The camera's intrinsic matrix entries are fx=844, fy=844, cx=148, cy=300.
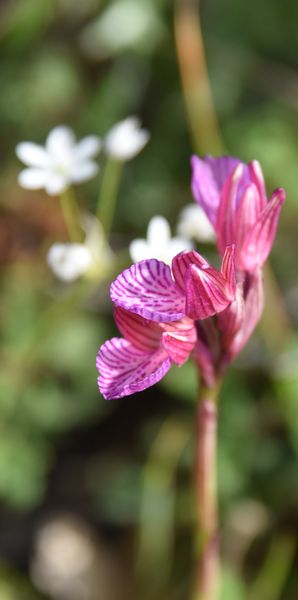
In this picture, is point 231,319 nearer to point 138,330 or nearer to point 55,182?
point 138,330

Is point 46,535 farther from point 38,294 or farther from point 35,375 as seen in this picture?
point 38,294

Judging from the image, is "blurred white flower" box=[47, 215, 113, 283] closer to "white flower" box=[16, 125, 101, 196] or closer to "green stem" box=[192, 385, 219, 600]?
"white flower" box=[16, 125, 101, 196]

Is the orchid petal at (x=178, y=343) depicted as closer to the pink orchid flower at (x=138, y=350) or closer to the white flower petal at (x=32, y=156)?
the pink orchid flower at (x=138, y=350)

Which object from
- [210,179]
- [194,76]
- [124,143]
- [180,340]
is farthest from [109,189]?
[180,340]

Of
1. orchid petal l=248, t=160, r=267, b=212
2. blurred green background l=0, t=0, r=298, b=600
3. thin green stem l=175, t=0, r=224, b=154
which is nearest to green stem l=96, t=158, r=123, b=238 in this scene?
blurred green background l=0, t=0, r=298, b=600

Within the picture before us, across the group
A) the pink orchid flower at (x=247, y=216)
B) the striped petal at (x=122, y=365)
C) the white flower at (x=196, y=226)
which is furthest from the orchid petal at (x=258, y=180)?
the white flower at (x=196, y=226)

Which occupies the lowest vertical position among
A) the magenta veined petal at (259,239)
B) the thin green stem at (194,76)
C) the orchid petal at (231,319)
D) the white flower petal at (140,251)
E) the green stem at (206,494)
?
the green stem at (206,494)

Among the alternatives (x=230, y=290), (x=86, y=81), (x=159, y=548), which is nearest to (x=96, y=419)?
(x=159, y=548)
